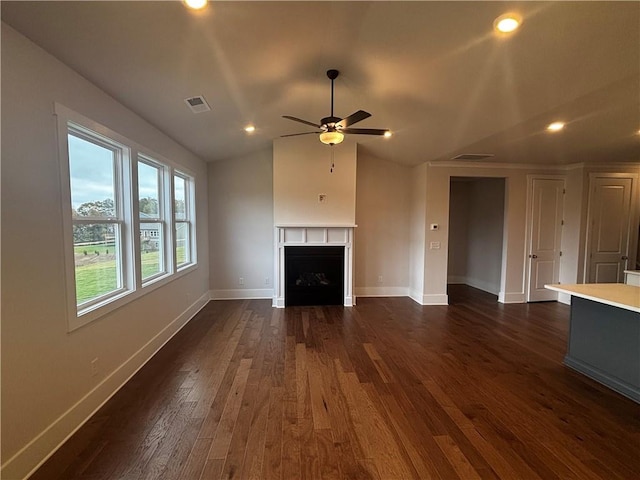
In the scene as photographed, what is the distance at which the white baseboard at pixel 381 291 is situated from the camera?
6.07 m

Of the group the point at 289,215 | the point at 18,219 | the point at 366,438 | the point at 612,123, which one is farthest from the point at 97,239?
the point at 612,123

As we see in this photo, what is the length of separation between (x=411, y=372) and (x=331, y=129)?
2566 millimetres

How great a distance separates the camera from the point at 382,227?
19.9 ft

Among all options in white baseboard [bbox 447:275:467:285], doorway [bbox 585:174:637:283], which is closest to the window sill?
white baseboard [bbox 447:275:467:285]

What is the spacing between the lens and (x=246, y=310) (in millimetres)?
5156

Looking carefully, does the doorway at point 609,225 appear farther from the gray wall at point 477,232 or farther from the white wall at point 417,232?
the white wall at point 417,232

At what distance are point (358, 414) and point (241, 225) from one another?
14.0 ft

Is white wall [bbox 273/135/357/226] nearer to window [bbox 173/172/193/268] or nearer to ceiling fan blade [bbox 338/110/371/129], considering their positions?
window [bbox 173/172/193/268]

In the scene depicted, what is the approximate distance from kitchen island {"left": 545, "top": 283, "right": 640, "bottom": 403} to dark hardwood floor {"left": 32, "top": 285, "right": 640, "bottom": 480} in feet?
0.47

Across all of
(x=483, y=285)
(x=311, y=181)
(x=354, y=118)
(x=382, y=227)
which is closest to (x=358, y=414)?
(x=354, y=118)

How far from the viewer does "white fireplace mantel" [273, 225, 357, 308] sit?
5.29 metres

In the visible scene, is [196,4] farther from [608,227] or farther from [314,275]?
[608,227]

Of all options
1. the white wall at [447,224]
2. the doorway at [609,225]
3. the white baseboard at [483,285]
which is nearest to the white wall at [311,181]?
the white wall at [447,224]

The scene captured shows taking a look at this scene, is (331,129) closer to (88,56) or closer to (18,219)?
(88,56)
